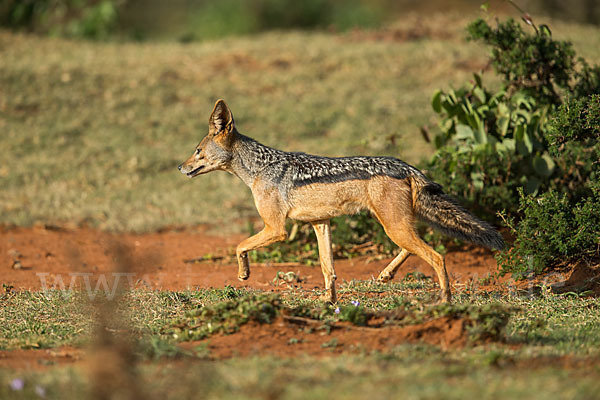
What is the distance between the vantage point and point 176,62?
19.7m

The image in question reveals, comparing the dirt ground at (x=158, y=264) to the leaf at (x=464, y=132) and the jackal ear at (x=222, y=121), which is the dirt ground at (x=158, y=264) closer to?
the leaf at (x=464, y=132)

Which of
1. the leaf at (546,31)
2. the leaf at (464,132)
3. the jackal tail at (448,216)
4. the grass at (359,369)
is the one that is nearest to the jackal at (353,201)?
the jackal tail at (448,216)

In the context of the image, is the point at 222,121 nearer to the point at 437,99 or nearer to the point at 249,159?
the point at 249,159

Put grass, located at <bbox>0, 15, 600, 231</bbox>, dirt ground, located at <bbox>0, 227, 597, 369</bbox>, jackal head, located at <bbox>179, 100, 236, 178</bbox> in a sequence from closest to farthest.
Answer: dirt ground, located at <bbox>0, 227, 597, 369</bbox> → jackal head, located at <bbox>179, 100, 236, 178</bbox> → grass, located at <bbox>0, 15, 600, 231</bbox>

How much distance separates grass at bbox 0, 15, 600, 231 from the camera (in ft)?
43.3

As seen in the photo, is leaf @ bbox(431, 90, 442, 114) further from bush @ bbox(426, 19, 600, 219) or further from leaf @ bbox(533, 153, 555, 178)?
leaf @ bbox(533, 153, 555, 178)

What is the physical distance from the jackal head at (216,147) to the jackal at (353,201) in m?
0.15

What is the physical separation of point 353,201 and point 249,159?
50.7 inches

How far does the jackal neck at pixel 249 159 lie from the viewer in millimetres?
7715

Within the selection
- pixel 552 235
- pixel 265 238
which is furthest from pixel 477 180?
pixel 265 238

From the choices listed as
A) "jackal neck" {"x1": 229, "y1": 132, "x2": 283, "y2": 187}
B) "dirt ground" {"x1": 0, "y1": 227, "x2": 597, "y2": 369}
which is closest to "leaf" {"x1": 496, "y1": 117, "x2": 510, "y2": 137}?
"dirt ground" {"x1": 0, "y1": 227, "x2": 597, "y2": 369}

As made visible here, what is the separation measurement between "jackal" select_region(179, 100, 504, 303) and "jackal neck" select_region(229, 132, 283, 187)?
1 cm

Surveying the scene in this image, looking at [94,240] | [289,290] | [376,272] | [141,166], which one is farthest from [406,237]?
[141,166]

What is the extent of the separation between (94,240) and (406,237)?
6049mm
